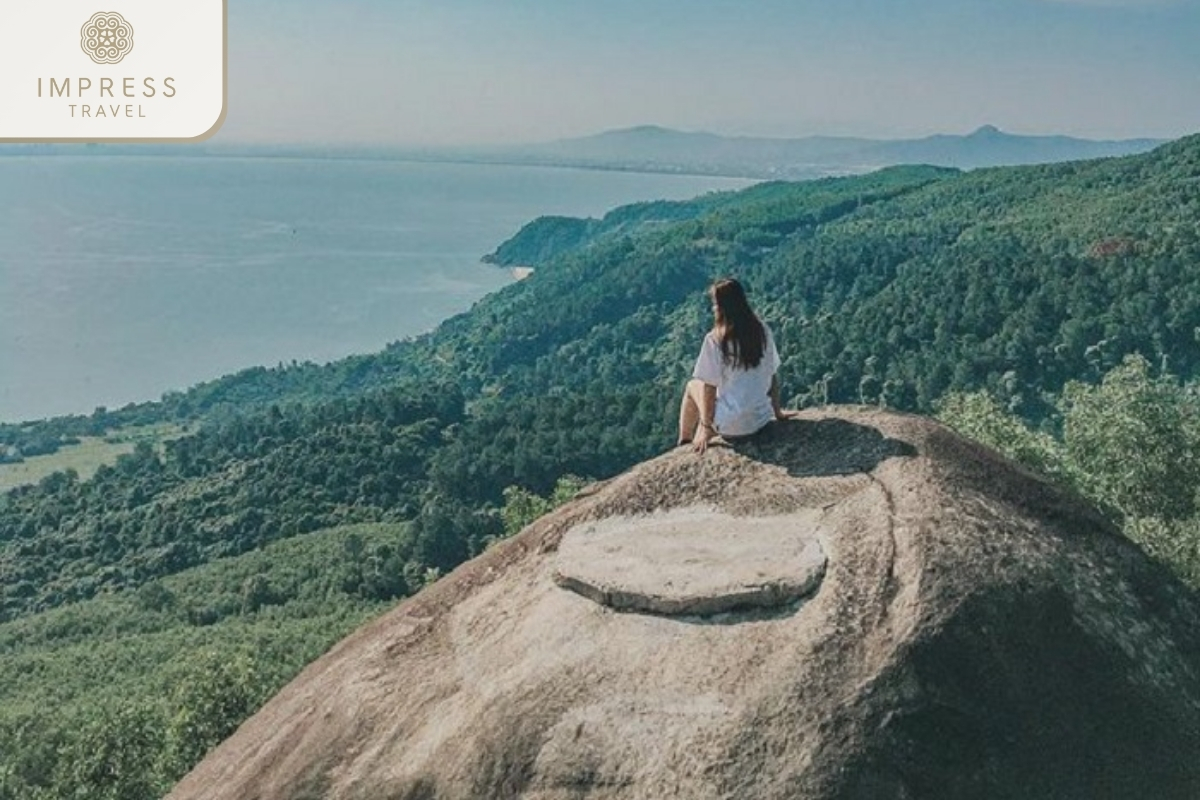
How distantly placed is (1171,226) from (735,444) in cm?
10648

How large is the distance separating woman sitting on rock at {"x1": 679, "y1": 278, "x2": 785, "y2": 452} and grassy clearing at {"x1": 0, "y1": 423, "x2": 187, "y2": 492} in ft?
427

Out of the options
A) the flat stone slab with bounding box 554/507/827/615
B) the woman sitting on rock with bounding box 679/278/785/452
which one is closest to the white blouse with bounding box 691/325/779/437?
the woman sitting on rock with bounding box 679/278/785/452

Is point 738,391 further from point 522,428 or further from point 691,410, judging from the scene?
point 522,428

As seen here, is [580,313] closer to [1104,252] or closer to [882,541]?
[1104,252]

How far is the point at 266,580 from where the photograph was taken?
246 ft

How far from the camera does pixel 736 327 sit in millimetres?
10586

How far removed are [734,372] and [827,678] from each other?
11.4 feet

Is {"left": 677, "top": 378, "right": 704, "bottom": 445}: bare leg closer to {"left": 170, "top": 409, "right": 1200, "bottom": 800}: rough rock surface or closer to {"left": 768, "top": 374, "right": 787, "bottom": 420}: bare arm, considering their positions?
{"left": 768, "top": 374, "right": 787, "bottom": 420}: bare arm

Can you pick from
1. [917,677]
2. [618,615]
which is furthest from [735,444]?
[917,677]

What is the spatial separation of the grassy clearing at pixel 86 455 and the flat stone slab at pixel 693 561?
13076cm

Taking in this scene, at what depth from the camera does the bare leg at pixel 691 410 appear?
1090 centimetres

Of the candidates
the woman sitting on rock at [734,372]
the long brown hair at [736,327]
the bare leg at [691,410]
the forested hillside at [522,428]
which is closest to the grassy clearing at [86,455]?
the forested hillside at [522,428]

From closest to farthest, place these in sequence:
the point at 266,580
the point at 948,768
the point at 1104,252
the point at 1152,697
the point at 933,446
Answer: the point at 948,768, the point at 1152,697, the point at 933,446, the point at 266,580, the point at 1104,252

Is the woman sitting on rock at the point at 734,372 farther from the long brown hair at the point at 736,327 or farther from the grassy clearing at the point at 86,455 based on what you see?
the grassy clearing at the point at 86,455
